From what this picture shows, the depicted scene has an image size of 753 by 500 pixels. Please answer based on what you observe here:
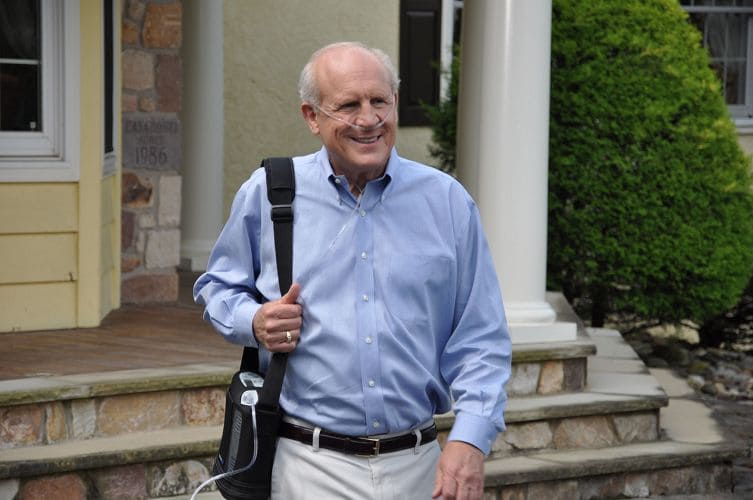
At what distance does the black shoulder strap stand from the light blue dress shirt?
2 centimetres

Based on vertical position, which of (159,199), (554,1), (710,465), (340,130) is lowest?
(710,465)

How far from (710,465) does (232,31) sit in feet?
18.2

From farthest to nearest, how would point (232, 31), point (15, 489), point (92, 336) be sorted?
point (232, 31) < point (92, 336) < point (15, 489)

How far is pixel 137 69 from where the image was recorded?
7.55m

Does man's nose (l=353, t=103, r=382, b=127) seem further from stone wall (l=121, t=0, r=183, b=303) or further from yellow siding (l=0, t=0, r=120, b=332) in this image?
stone wall (l=121, t=0, r=183, b=303)

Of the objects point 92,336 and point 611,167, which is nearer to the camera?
point 92,336

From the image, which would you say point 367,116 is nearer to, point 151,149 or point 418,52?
point 151,149

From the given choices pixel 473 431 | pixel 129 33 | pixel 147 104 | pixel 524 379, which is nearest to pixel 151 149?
pixel 147 104

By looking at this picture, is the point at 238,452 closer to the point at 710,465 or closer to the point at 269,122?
the point at 710,465

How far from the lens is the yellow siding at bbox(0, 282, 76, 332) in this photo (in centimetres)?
675

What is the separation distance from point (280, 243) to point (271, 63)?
7793 millimetres

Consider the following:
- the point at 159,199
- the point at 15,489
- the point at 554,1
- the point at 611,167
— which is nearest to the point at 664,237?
the point at 611,167

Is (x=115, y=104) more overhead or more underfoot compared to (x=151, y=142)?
more overhead

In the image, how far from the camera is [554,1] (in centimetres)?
821
